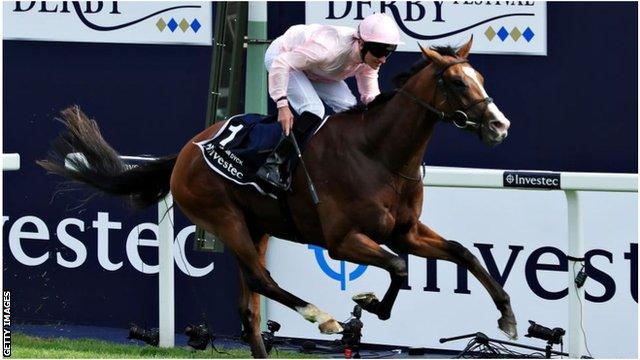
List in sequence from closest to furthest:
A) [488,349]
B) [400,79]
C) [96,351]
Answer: [400,79] < [488,349] < [96,351]

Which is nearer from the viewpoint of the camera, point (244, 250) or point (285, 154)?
point (285, 154)

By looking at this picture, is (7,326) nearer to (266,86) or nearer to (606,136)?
(266,86)

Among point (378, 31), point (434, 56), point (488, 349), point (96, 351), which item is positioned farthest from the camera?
point (96, 351)

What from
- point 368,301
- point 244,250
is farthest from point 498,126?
point 244,250

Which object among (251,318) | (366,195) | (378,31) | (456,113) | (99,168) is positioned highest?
(378,31)

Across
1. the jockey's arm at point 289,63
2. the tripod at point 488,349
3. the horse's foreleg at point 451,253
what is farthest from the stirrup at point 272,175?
the tripod at point 488,349

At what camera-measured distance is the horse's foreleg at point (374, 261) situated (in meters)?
7.36

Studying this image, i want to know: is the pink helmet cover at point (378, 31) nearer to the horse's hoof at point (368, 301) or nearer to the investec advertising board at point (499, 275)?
the horse's hoof at point (368, 301)

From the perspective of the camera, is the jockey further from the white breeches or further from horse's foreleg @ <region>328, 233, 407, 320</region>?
horse's foreleg @ <region>328, 233, 407, 320</region>

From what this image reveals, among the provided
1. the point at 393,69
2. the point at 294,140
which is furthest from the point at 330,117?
the point at 393,69

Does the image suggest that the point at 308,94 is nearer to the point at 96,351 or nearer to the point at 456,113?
the point at 456,113

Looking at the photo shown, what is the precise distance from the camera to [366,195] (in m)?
7.50

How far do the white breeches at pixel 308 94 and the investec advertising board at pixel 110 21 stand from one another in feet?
5.11

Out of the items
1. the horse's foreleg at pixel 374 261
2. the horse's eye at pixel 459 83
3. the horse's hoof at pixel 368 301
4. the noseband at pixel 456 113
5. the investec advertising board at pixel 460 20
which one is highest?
the investec advertising board at pixel 460 20
